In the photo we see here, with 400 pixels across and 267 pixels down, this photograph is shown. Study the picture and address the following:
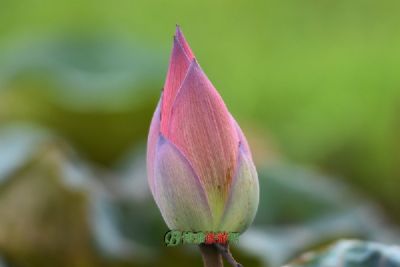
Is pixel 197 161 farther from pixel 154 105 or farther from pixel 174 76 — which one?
pixel 154 105

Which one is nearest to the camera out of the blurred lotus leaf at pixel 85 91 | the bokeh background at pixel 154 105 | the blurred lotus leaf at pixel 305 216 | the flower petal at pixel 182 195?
the flower petal at pixel 182 195

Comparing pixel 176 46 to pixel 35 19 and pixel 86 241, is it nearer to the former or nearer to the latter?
pixel 86 241

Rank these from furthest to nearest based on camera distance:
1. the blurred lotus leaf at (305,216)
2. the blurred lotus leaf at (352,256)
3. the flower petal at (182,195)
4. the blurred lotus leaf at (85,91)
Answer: the blurred lotus leaf at (85,91) < the blurred lotus leaf at (305,216) < the blurred lotus leaf at (352,256) < the flower petal at (182,195)

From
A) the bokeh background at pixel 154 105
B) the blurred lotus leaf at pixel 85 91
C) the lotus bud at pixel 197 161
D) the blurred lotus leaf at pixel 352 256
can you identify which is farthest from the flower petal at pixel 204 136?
the blurred lotus leaf at pixel 85 91

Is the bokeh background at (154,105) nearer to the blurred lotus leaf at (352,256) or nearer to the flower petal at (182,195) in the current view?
the blurred lotus leaf at (352,256)

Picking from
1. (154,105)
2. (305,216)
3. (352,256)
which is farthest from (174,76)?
(154,105)

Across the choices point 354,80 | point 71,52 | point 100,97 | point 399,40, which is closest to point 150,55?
point 71,52
